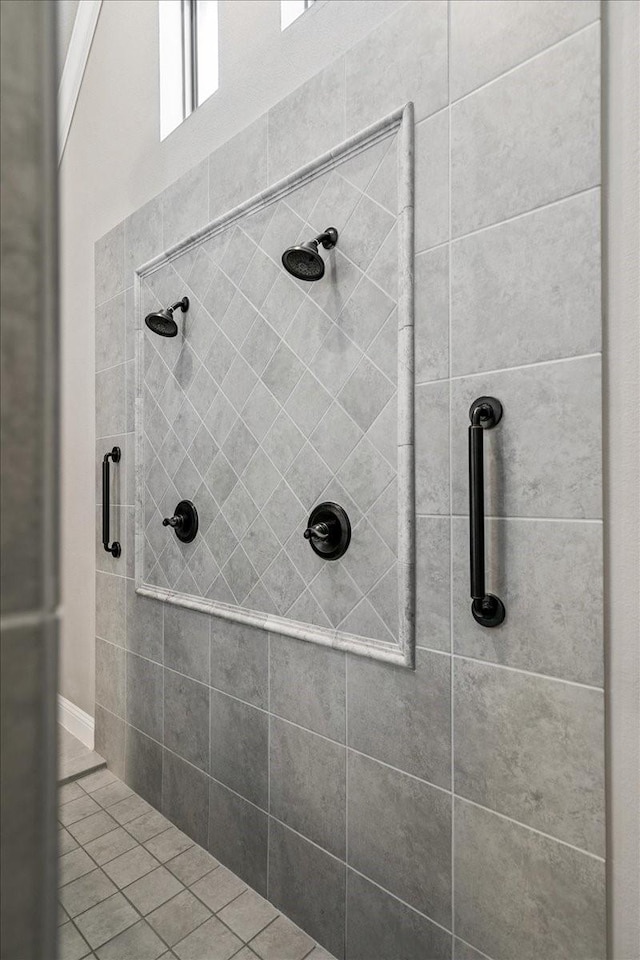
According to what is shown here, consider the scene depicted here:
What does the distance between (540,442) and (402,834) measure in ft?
3.30

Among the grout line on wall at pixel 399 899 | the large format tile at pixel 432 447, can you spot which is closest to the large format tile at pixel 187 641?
the grout line on wall at pixel 399 899

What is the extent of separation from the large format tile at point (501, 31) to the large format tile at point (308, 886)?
78.1 inches

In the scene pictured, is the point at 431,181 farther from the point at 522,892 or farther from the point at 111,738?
the point at 111,738

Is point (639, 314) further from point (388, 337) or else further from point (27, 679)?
point (27, 679)

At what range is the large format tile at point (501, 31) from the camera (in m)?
1.12

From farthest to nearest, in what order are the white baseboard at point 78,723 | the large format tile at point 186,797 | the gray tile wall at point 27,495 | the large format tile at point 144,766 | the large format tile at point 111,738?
1. the white baseboard at point 78,723
2. the large format tile at point 111,738
3. the large format tile at point 144,766
4. the large format tile at point 186,797
5. the gray tile wall at point 27,495

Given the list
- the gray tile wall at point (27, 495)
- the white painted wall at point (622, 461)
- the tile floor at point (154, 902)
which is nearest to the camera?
the gray tile wall at point (27, 495)

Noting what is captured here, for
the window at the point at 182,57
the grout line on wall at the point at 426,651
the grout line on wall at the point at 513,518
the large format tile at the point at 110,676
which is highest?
the window at the point at 182,57

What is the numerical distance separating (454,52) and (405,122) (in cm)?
17

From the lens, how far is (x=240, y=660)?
1885mm

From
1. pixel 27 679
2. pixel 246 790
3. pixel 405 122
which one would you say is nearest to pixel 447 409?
pixel 405 122

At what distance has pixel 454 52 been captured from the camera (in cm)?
130

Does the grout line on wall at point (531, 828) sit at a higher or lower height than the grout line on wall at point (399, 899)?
higher

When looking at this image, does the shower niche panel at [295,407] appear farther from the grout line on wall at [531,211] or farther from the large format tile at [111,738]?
the large format tile at [111,738]
